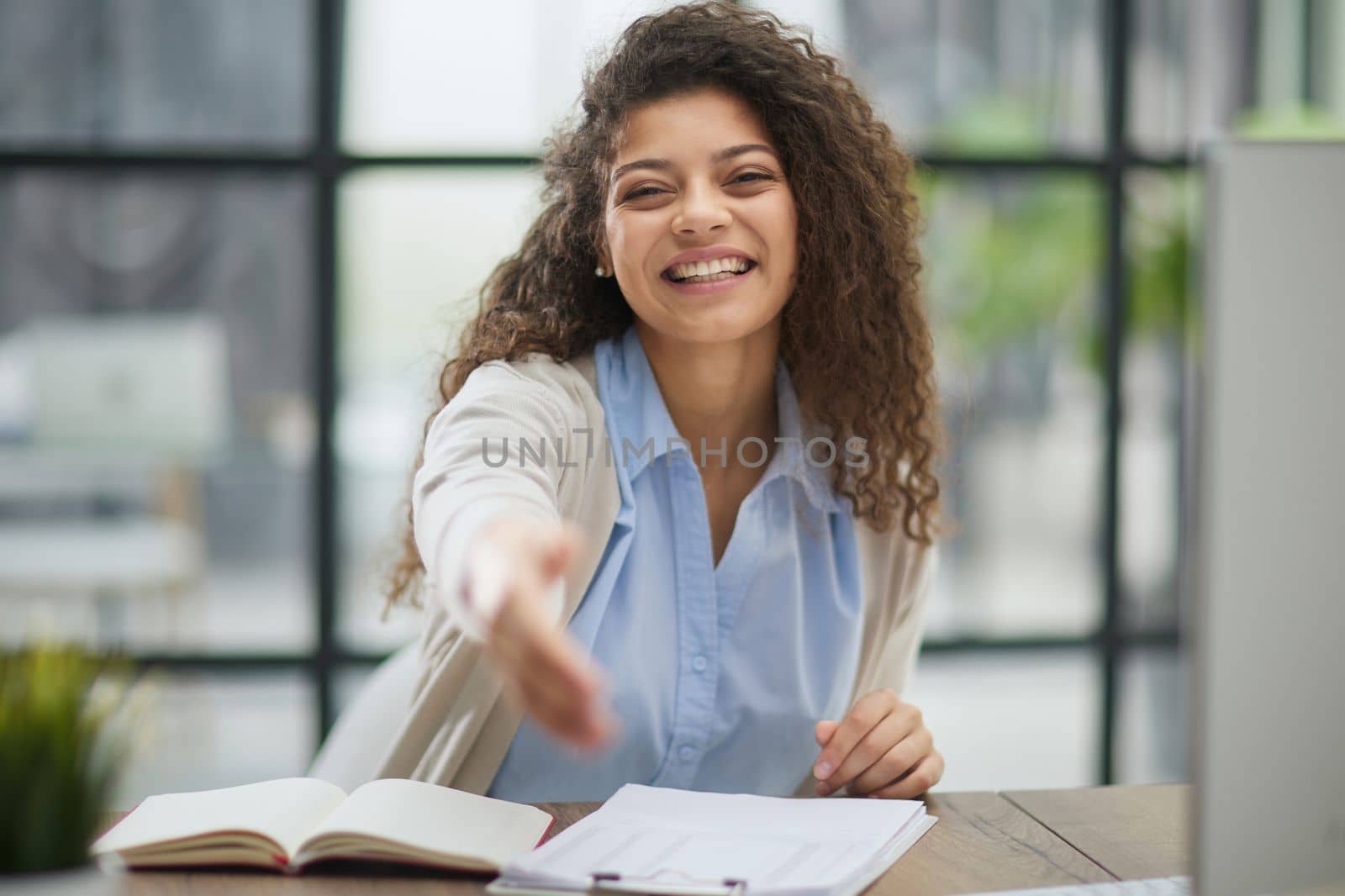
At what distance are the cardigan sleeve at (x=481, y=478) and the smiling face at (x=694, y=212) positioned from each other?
0.20 m

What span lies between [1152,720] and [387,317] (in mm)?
→ 2287

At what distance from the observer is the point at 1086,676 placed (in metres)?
3.25

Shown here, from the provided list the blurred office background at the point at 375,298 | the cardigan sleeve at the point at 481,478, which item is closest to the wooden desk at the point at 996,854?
the cardigan sleeve at the point at 481,478

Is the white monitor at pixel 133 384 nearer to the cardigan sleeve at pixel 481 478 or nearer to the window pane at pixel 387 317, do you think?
the window pane at pixel 387 317

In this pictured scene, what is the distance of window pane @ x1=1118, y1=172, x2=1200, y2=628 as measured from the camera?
3.18 meters

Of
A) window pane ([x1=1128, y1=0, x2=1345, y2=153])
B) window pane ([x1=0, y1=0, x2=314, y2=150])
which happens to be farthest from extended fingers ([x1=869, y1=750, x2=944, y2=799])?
window pane ([x1=1128, y1=0, x2=1345, y2=153])

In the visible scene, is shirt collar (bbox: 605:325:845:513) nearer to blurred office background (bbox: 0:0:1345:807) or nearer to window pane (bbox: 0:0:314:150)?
blurred office background (bbox: 0:0:1345:807)

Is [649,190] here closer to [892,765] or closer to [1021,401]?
[892,765]

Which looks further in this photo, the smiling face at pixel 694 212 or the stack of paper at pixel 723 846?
the smiling face at pixel 694 212

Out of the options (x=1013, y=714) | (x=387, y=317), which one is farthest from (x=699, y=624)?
(x=1013, y=714)

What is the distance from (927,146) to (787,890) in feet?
8.15

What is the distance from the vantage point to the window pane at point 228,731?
291 centimetres

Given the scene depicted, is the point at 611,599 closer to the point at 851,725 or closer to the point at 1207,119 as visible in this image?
the point at 851,725

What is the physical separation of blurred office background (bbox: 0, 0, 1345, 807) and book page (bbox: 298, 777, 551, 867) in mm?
1691
